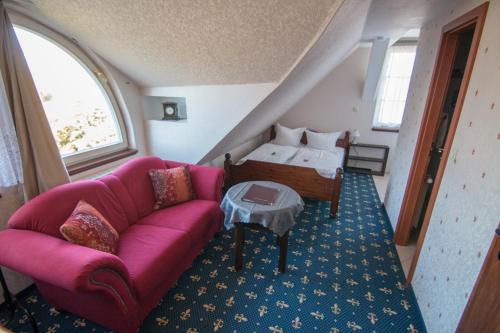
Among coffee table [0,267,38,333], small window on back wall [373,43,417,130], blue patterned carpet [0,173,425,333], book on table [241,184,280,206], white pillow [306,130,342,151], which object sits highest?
small window on back wall [373,43,417,130]

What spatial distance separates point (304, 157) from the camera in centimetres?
354

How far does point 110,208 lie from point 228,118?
132 cm

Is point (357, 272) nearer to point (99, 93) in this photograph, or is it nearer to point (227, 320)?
point (227, 320)

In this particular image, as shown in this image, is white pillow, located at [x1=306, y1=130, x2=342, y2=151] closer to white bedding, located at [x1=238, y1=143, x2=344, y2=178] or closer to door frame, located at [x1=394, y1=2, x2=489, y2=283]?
white bedding, located at [x1=238, y1=143, x2=344, y2=178]

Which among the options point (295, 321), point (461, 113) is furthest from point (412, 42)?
point (295, 321)

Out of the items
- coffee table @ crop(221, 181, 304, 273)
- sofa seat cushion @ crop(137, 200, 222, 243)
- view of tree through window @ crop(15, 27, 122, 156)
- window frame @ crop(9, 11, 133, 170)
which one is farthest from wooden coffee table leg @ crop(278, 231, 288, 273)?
view of tree through window @ crop(15, 27, 122, 156)

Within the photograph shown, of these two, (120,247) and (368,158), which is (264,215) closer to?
(120,247)

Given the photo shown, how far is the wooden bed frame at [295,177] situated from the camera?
2816mm

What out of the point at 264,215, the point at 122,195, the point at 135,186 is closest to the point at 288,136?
the point at 264,215

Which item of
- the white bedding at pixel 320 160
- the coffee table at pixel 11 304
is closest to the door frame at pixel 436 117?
the white bedding at pixel 320 160

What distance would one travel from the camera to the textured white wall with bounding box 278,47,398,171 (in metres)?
4.21

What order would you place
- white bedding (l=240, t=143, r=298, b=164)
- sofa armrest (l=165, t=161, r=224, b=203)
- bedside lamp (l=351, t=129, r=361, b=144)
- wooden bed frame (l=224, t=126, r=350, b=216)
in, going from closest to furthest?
sofa armrest (l=165, t=161, r=224, b=203) < wooden bed frame (l=224, t=126, r=350, b=216) < white bedding (l=240, t=143, r=298, b=164) < bedside lamp (l=351, t=129, r=361, b=144)

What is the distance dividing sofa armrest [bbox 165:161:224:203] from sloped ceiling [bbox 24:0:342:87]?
882 millimetres

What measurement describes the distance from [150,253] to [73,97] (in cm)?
162
